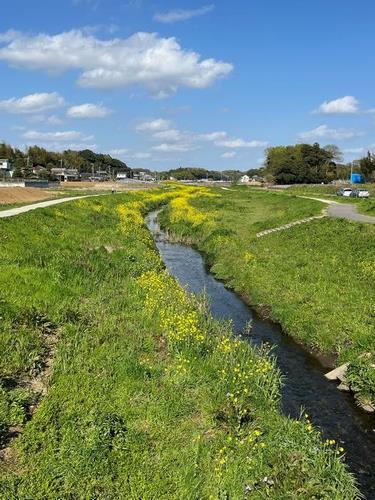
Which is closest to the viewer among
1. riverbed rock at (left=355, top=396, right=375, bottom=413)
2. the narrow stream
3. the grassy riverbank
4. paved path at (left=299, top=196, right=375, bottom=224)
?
the narrow stream

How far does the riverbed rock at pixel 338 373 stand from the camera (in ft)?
44.4

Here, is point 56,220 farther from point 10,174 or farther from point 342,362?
point 10,174

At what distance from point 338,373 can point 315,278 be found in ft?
29.3

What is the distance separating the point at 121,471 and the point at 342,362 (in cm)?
891

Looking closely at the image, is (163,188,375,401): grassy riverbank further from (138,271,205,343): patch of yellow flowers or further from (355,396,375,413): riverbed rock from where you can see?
(138,271,205,343): patch of yellow flowers

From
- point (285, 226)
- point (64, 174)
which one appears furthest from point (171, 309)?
point (64, 174)

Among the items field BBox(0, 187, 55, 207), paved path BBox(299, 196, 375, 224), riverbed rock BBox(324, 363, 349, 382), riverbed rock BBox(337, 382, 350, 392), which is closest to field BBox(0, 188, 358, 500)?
riverbed rock BBox(337, 382, 350, 392)

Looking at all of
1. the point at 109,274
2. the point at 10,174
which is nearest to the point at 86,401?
the point at 109,274

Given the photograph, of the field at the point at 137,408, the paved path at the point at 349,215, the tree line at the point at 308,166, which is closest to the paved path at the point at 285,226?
the paved path at the point at 349,215

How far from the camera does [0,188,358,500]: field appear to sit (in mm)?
7625

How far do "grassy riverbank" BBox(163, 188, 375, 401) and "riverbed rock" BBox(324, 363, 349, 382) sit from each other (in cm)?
49

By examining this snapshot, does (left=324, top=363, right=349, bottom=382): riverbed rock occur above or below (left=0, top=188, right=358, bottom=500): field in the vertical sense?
below

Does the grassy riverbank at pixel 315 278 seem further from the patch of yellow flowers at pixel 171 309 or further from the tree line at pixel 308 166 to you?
the tree line at pixel 308 166

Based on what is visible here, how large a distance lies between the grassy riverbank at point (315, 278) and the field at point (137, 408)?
3931 millimetres
